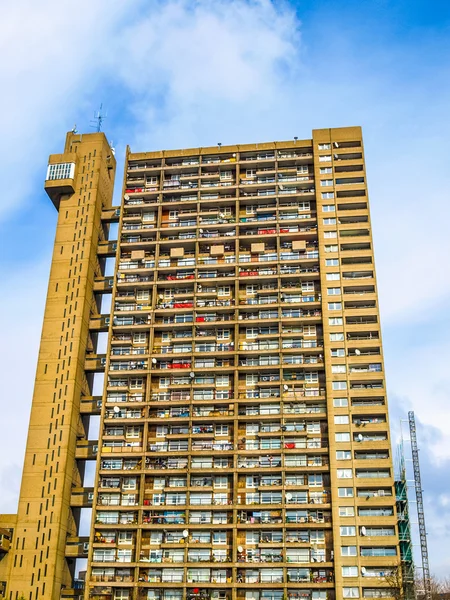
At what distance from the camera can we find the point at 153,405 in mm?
97250

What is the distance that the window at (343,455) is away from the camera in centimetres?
9024

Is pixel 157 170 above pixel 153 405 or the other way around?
above

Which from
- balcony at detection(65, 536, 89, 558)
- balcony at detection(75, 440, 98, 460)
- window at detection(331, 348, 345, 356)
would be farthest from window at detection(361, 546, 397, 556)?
balcony at detection(75, 440, 98, 460)

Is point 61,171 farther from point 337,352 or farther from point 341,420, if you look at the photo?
point 341,420

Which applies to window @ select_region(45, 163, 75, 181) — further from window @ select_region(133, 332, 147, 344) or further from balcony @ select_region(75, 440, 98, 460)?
balcony @ select_region(75, 440, 98, 460)

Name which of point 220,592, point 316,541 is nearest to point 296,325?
point 316,541

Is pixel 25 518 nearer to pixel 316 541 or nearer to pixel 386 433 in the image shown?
pixel 316 541

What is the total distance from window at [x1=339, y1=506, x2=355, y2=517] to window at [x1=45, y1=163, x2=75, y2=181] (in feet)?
202

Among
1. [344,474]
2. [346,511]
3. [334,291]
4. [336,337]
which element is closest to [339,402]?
[336,337]

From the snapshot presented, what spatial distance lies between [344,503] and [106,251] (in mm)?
49995

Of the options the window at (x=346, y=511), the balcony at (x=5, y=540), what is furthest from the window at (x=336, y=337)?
the balcony at (x=5, y=540)

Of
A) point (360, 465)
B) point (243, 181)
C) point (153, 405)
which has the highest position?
point (243, 181)

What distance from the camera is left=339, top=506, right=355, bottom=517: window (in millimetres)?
87062

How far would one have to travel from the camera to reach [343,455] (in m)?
90.5
